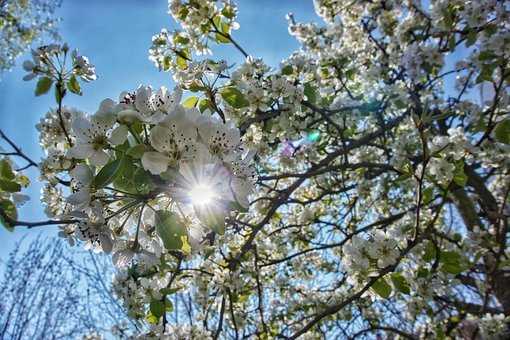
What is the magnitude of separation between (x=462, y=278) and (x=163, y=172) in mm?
4191

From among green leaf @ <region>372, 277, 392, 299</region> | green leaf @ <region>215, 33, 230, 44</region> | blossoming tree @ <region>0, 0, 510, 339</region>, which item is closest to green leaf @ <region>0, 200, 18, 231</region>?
blossoming tree @ <region>0, 0, 510, 339</region>

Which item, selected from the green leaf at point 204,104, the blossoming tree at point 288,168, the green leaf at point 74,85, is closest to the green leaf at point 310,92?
the blossoming tree at point 288,168

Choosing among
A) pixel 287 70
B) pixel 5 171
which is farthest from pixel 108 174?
pixel 287 70

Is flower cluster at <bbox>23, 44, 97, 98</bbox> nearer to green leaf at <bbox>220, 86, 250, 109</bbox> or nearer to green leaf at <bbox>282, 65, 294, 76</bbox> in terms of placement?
green leaf at <bbox>220, 86, 250, 109</bbox>

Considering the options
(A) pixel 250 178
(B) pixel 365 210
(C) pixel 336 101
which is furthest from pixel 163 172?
(B) pixel 365 210

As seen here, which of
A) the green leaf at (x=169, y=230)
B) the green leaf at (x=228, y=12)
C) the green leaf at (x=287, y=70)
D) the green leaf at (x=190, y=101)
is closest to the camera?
the green leaf at (x=169, y=230)

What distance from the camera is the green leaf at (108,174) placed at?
0.96 metres

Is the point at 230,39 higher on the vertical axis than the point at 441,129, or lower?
lower

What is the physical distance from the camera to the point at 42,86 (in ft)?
5.38

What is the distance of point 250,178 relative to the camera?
1065 millimetres

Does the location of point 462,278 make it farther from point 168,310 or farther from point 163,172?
point 163,172

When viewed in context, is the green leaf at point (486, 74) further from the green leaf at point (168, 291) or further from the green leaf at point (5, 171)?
the green leaf at point (5, 171)

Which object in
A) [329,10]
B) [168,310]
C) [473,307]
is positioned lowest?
[168,310]

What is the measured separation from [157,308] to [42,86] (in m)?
1.04
